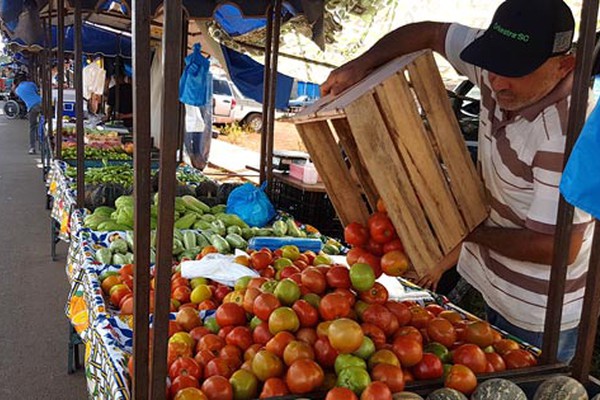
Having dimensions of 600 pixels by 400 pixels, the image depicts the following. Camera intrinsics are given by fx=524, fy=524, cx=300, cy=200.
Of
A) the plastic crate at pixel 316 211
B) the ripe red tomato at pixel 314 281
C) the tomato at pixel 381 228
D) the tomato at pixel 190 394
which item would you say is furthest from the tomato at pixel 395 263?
the plastic crate at pixel 316 211

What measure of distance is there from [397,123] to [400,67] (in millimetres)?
194

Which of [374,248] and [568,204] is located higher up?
[568,204]

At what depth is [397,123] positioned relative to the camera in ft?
5.26

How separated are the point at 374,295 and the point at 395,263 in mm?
212

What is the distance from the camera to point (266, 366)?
1614 mm

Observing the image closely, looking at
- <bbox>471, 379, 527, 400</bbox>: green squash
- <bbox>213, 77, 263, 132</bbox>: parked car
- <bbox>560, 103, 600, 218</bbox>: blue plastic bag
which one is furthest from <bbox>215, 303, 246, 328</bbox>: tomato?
<bbox>213, 77, 263, 132</bbox>: parked car

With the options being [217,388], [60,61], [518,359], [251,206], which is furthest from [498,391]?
[60,61]

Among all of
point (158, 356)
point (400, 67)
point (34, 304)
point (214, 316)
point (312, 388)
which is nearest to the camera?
point (158, 356)

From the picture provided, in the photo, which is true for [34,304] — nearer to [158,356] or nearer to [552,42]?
[158,356]

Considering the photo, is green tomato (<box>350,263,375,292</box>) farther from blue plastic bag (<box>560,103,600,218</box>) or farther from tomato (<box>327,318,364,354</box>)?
blue plastic bag (<box>560,103,600,218</box>)

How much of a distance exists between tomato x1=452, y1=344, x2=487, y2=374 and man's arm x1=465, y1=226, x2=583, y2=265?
38 centimetres

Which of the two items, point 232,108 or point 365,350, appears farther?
point 232,108

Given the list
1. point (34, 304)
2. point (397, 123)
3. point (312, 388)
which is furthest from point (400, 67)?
point (34, 304)

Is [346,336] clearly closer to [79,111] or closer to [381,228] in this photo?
[381,228]
